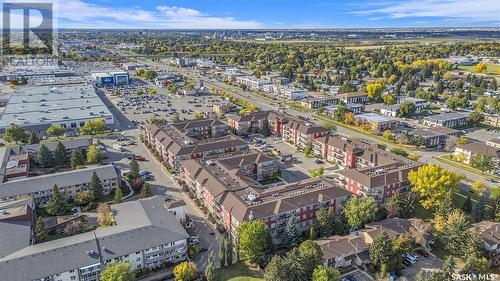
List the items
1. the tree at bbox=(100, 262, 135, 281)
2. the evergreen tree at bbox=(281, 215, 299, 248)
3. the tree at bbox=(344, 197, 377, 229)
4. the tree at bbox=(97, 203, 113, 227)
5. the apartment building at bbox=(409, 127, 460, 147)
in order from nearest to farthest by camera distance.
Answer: the tree at bbox=(100, 262, 135, 281) < the evergreen tree at bbox=(281, 215, 299, 248) < the tree at bbox=(97, 203, 113, 227) < the tree at bbox=(344, 197, 377, 229) < the apartment building at bbox=(409, 127, 460, 147)

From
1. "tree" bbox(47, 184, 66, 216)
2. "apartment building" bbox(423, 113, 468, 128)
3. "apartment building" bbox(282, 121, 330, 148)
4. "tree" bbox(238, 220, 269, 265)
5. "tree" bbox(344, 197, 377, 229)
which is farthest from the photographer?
"apartment building" bbox(423, 113, 468, 128)

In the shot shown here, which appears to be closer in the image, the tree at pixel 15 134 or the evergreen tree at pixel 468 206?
the evergreen tree at pixel 468 206

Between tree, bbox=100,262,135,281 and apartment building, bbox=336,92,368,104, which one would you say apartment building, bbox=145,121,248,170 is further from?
apartment building, bbox=336,92,368,104

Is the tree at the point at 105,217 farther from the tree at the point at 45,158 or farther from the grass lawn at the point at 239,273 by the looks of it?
the tree at the point at 45,158

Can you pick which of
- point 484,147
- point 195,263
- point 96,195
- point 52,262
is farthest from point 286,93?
point 52,262

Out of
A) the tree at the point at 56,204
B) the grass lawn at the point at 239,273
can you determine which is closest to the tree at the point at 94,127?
the tree at the point at 56,204

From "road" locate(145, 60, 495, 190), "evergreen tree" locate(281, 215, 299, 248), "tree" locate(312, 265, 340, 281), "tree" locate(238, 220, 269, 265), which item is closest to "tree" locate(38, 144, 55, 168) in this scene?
"tree" locate(238, 220, 269, 265)

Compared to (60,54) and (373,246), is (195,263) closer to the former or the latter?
(373,246)
